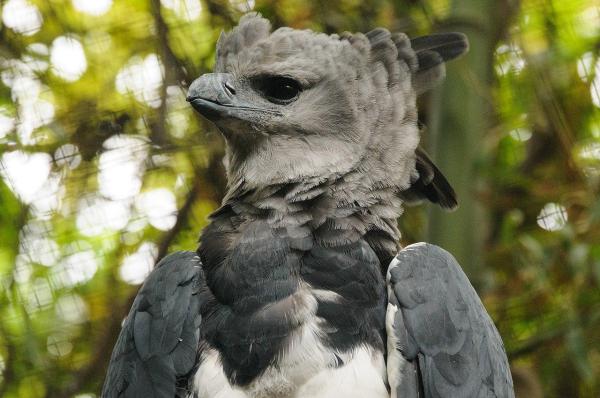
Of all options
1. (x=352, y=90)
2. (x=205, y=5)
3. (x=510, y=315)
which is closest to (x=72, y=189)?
(x=205, y=5)

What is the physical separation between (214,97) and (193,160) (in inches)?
30.5

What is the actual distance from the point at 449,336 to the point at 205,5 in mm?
1516

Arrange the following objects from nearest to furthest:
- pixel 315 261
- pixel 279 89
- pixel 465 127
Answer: pixel 315 261, pixel 279 89, pixel 465 127

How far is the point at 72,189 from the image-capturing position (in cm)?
289

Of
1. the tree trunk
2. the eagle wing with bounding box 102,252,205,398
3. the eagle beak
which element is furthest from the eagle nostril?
the tree trunk

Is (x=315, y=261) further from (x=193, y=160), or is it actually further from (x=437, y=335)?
(x=193, y=160)

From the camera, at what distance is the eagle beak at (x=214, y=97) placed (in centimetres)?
207

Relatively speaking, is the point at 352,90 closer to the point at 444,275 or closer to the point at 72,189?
the point at 444,275

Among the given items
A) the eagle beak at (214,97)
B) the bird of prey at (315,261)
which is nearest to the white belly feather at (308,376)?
the bird of prey at (315,261)

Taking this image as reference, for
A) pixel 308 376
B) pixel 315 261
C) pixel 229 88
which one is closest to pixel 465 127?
A: pixel 229 88

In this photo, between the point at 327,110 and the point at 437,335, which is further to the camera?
the point at 327,110

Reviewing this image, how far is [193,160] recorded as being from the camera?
285cm

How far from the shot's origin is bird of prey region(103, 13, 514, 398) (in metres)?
1.78

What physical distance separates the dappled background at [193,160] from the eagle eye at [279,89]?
0.59 meters
